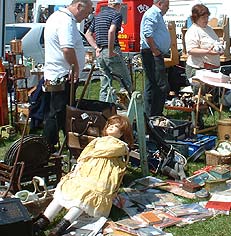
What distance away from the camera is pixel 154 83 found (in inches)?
279

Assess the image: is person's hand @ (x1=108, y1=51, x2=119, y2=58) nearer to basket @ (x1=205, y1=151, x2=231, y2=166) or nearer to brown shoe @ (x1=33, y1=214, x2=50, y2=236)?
basket @ (x1=205, y1=151, x2=231, y2=166)

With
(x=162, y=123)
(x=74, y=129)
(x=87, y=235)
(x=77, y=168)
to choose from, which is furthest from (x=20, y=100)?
(x=87, y=235)

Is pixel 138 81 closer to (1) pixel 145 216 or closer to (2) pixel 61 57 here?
(2) pixel 61 57

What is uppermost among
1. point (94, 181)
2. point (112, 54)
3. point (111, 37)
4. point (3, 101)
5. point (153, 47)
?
point (111, 37)

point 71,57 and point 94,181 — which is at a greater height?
point 71,57

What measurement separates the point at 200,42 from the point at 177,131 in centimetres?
156

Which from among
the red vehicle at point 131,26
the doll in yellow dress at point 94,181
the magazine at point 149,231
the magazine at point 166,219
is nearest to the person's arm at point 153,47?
the doll in yellow dress at point 94,181

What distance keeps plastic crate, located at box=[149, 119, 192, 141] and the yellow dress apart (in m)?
1.57

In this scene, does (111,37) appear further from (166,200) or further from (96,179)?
(96,179)

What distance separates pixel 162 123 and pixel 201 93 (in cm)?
123

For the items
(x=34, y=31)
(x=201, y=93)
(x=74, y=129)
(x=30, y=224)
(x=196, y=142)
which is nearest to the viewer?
(x=30, y=224)

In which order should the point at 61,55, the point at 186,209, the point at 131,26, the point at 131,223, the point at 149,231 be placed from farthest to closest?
the point at 131,26 → the point at 61,55 → the point at 186,209 → the point at 131,223 → the point at 149,231

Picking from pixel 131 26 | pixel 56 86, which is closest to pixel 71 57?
pixel 56 86

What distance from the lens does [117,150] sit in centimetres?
429
